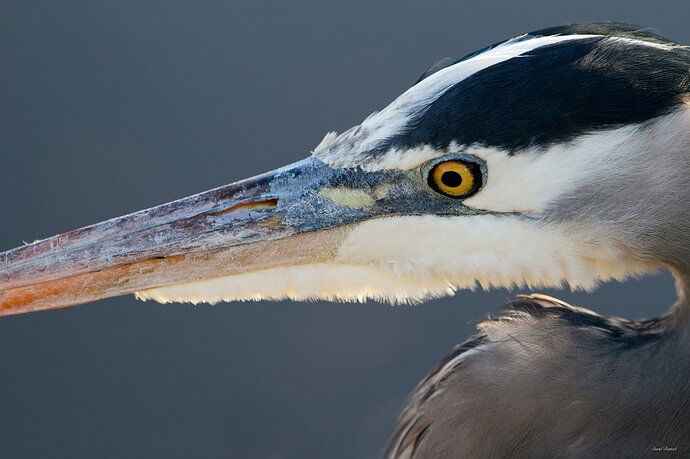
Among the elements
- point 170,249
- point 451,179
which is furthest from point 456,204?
point 170,249

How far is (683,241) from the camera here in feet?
2.99

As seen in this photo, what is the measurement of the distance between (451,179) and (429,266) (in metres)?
0.12

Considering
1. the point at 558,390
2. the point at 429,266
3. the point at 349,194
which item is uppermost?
the point at 349,194

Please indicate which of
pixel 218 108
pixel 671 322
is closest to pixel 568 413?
pixel 671 322

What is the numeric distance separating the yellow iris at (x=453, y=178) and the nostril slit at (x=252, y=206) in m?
0.21

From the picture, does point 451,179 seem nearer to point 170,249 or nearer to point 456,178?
point 456,178

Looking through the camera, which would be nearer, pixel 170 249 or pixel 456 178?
pixel 456 178

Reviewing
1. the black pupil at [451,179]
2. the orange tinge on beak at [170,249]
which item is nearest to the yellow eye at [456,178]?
the black pupil at [451,179]

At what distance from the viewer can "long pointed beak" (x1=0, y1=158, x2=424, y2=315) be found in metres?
1.05

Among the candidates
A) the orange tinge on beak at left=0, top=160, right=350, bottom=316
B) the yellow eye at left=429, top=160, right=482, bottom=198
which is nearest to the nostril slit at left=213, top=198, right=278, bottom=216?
the orange tinge on beak at left=0, top=160, right=350, bottom=316

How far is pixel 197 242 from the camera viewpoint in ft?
3.50

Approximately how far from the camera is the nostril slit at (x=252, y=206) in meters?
1.07

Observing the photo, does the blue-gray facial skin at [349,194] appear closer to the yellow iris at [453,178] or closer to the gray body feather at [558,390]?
the yellow iris at [453,178]

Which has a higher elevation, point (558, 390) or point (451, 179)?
point (451, 179)
